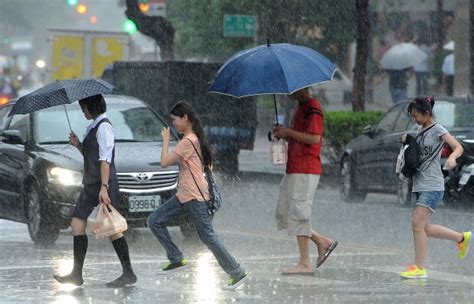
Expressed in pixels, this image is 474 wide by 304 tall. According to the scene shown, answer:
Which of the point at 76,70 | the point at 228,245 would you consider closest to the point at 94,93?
the point at 228,245

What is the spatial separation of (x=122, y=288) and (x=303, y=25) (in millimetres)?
26144

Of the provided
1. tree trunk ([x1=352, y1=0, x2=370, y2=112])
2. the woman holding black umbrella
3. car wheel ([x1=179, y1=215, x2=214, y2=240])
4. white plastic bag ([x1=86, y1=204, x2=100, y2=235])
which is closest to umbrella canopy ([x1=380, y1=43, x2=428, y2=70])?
tree trunk ([x1=352, y1=0, x2=370, y2=112])

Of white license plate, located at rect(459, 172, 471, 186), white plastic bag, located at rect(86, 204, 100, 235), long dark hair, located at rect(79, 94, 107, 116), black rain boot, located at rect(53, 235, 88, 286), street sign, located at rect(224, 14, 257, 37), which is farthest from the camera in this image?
street sign, located at rect(224, 14, 257, 37)

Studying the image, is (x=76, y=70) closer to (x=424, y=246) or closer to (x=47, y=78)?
(x=47, y=78)

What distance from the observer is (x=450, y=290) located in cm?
1178

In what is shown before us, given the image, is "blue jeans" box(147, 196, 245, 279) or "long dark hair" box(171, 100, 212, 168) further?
"long dark hair" box(171, 100, 212, 168)

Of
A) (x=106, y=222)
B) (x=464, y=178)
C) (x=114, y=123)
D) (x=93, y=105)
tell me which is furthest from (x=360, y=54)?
(x=106, y=222)

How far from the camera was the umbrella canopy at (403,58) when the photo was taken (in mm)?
39625

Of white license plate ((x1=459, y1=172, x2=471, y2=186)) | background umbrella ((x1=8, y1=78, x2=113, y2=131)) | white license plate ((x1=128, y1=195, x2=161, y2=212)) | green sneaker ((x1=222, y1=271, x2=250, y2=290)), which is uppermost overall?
background umbrella ((x1=8, y1=78, x2=113, y2=131))

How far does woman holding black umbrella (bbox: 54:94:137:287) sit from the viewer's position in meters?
11.9

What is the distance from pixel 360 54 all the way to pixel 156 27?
6.50m

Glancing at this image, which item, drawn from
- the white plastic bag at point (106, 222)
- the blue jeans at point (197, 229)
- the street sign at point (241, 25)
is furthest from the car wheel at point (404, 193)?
the street sign at point (241, 25)

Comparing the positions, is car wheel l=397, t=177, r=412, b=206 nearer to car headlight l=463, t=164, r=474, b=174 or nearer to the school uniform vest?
car headlight l=463, t=164, r=474, b=174

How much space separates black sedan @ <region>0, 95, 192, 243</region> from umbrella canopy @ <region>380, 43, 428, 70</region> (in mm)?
22854
